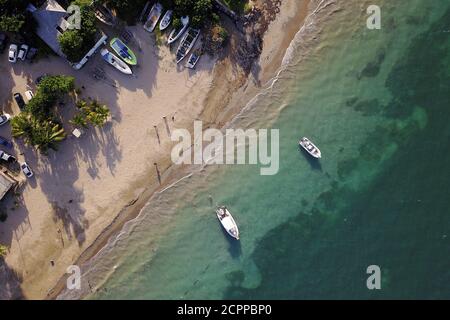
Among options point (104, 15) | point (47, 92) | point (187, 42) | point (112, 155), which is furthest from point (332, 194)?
point (47, 92)

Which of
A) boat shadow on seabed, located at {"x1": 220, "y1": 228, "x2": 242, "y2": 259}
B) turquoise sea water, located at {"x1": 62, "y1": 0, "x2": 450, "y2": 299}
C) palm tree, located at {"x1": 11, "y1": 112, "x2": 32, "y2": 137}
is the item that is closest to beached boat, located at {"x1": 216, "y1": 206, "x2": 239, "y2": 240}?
boat shadow on seabed, located at {"x1": 220, "y1": 228, "x2": 242, "y2": 259}

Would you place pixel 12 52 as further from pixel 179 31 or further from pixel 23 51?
pixel 179 31

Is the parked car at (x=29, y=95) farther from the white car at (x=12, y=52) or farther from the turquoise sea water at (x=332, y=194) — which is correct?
the turquoise sea water at (x=332, y=194)

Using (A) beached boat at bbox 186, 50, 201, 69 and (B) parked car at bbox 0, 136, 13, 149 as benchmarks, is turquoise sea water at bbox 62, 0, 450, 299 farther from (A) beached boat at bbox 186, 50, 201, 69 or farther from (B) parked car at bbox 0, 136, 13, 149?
(B) parked car at bbox 0, 136, 13, 149
